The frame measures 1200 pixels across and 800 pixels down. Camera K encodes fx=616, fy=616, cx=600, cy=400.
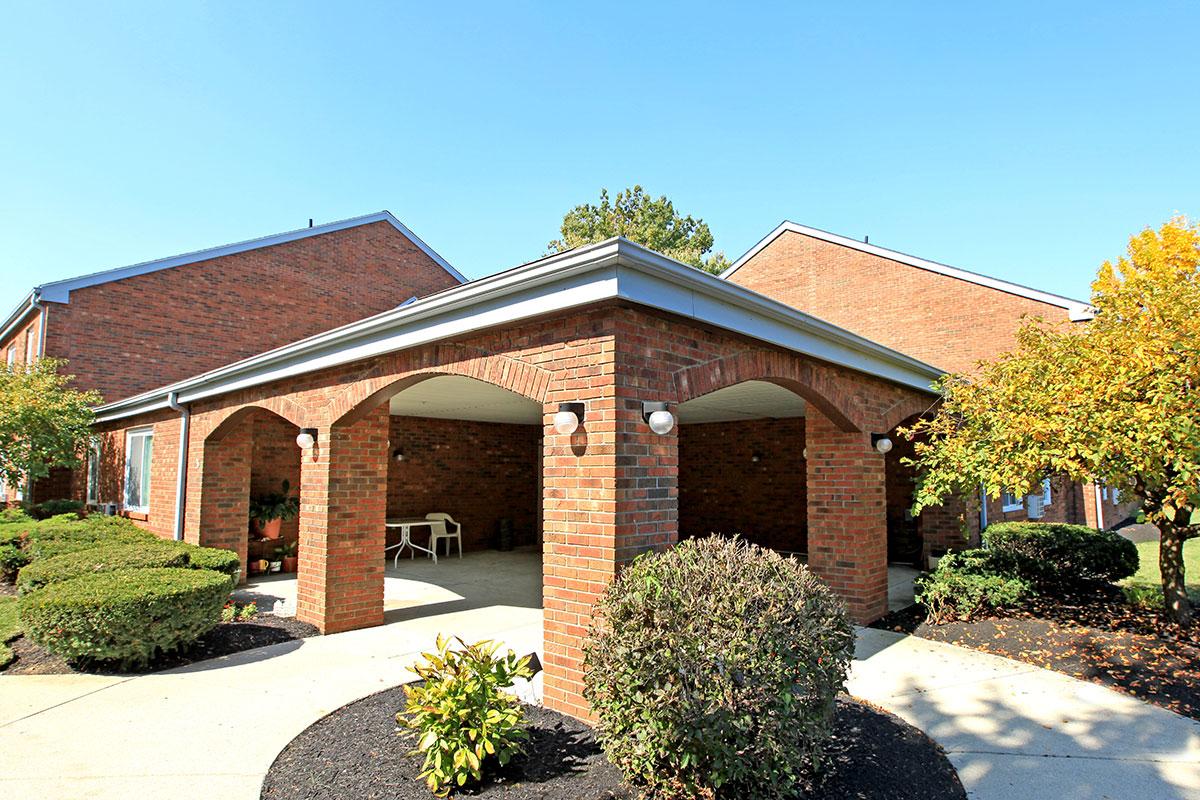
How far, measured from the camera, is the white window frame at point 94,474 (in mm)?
13672

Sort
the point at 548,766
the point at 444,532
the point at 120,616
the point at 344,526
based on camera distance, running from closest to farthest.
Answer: the point at 548,766, the point at 120,616, the point at 344,526, the point at 444,532

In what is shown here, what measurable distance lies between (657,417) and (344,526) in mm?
4324

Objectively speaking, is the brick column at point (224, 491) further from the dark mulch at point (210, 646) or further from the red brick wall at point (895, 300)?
the red brick wall at point (895, 300)

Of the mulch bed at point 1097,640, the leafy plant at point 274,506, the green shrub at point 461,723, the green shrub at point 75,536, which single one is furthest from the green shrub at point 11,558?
the mulch bed at point 1097,640

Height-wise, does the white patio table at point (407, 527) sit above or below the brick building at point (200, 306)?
below

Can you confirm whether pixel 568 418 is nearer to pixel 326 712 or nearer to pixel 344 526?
pixel 326 712

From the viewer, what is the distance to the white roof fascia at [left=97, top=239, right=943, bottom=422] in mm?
4023

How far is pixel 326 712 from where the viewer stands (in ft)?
14.8

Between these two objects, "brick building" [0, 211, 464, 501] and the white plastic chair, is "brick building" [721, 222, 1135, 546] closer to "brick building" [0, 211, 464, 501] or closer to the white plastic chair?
the white plastic chair

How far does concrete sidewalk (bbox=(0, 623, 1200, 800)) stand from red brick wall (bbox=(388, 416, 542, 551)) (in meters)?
6.69

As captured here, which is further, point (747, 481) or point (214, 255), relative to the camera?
point (214, 255)

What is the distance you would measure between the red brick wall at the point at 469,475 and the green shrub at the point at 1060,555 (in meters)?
9.65

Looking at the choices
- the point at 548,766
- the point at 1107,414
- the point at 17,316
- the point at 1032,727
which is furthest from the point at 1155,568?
the point at 17,316

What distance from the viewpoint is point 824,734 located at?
3.11 metres
